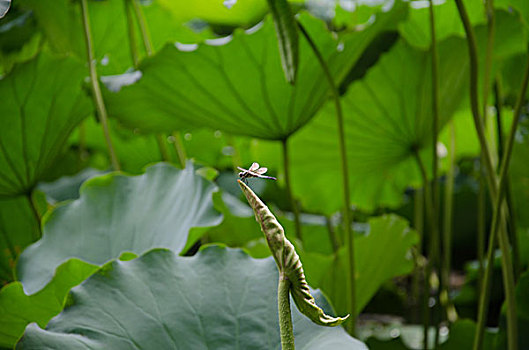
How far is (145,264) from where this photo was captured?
488mm

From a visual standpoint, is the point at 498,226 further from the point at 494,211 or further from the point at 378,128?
the point at 378,128

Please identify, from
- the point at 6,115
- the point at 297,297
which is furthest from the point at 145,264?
the point at 6,115

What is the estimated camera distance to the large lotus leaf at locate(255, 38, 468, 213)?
0.86 meters

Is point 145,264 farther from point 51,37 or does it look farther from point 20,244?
point 51,37

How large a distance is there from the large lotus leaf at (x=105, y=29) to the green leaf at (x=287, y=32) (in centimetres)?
61

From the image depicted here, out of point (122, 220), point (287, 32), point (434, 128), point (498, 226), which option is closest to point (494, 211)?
point (498, 226)

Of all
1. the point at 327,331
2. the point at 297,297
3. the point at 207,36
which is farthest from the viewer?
the point at 207,36

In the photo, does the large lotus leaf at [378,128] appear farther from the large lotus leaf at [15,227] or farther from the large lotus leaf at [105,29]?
the large lotus leaf at [15,227]

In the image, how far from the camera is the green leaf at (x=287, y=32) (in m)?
0.42

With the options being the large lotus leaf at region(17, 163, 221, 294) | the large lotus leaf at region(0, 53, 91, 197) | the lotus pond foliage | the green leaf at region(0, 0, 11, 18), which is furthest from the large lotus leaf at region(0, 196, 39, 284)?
the green leaf at region(0, 0, 11, 18)

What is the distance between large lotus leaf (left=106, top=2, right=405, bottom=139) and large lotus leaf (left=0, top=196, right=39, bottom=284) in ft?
0.86

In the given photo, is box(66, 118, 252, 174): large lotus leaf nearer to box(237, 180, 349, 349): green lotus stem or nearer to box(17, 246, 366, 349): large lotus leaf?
box(17, 246, 366, 349): large lotus leaf

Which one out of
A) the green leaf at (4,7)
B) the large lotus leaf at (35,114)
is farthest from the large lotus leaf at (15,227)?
the green leaf at (4,7)

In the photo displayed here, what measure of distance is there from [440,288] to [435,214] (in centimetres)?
13
